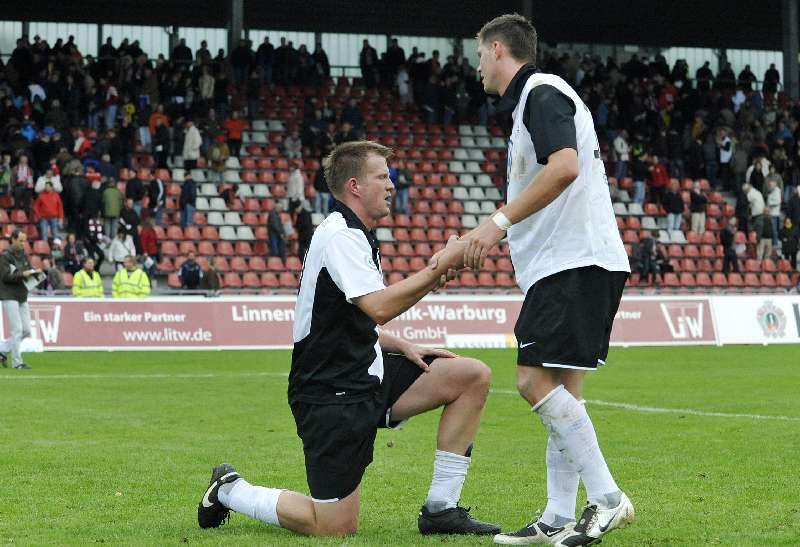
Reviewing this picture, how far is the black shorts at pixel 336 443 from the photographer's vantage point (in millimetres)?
6445

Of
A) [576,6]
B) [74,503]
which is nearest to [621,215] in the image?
[576,6]

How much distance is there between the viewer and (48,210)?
96.4 feet

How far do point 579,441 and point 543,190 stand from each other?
1.15 meters

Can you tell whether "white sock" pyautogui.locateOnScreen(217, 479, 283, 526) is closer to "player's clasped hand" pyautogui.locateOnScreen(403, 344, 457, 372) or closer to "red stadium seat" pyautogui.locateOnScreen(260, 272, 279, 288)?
"player's clasped hand" pyautogui.locateOnScreen(403, 344, 457, 372)

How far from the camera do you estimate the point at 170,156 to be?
111ft

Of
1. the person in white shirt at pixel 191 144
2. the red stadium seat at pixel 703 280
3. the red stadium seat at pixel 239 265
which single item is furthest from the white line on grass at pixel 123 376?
the red stadium seat at pixel 703 280

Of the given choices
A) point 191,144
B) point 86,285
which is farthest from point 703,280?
point 86,285

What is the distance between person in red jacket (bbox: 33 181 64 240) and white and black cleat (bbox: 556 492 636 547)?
82.1 ft

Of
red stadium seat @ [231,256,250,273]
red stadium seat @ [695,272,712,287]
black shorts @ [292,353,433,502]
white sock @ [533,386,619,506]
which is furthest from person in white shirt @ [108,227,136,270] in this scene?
white sock @ [533,386,619,506]

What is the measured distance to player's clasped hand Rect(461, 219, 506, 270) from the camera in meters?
5.65

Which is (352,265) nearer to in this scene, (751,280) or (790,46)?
(751,280)

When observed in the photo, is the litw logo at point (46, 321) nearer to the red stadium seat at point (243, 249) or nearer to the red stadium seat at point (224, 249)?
the red stadium seat at point (224, 249)

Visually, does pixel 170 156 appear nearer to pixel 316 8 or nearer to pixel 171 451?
pixel 316 8

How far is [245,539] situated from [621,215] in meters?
30.6
